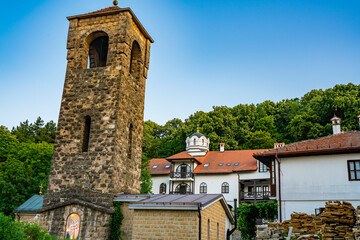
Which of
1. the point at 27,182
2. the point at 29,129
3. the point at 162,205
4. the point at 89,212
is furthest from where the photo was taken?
the point at 29,129

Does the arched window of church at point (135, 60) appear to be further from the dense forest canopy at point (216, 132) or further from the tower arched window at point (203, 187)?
the tower arched window at point (203, 187)

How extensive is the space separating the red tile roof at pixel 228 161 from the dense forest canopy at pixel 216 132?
6.74m

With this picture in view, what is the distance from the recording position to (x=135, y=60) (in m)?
17.5

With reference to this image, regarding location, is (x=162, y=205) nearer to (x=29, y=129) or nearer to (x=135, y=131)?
(x=135, y=131)

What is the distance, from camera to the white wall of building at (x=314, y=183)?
1781 centimetres

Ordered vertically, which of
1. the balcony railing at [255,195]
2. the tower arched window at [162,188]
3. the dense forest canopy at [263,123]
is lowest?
the balcony railing at [255,195]

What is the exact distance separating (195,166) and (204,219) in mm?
27530

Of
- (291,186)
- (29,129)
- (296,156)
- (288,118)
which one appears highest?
(288,118)

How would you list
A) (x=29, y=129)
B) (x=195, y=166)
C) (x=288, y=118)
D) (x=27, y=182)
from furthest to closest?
(x=288, y=118) → (x=29, y=129) → (x=195, y=166) → (x=27, y=182)

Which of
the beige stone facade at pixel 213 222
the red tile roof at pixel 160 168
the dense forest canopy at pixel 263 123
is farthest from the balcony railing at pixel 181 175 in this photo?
the beige stone facade at pixel 213 222

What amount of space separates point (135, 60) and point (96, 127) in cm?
447

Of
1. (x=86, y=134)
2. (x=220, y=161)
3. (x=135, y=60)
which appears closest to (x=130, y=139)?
(x=86, y=134)

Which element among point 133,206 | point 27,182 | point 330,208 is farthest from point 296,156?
point 27,182

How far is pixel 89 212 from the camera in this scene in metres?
13.5
